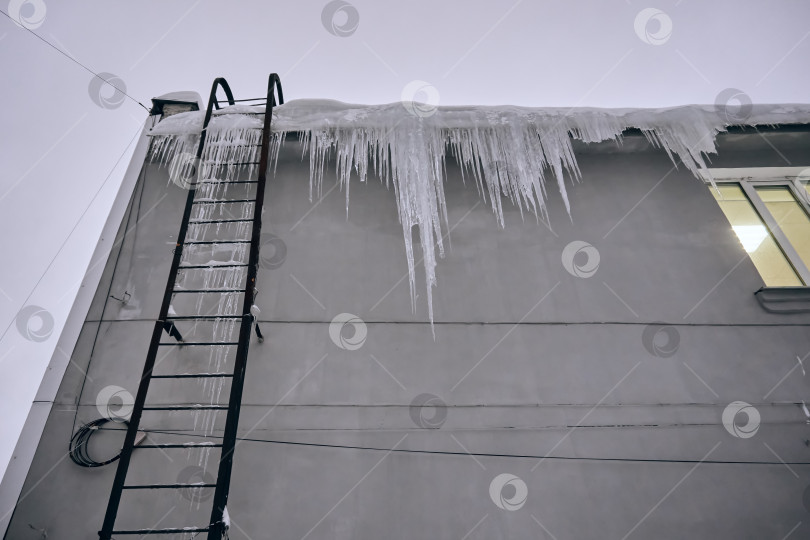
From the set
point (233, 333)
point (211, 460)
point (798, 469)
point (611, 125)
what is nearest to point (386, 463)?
point (211, 460)

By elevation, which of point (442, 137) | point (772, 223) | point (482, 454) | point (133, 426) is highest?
point (442, 137)

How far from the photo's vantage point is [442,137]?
13.8ft

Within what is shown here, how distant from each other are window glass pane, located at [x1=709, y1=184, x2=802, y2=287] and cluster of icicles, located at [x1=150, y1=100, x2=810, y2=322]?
0.51 meters

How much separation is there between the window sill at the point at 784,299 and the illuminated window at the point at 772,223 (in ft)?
0.62

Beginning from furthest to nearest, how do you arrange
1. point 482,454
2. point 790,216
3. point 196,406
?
point 790,216 < point 482,454 < point 196,406

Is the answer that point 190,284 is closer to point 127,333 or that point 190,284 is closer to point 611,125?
point 127,333

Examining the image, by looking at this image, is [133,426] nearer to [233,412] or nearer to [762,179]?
[233,412]

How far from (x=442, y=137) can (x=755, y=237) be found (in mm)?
2909

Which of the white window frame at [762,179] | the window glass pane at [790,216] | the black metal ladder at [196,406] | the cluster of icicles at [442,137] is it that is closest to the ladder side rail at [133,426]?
the black metal ladder at [196,406]

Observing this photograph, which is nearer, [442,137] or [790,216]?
[442,137]

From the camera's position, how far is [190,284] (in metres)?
3.68

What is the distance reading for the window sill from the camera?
374 cm

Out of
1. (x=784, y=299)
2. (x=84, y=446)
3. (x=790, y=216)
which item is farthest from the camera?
(x=790, y=216)

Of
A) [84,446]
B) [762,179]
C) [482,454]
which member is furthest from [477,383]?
[762,179]
